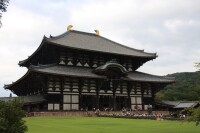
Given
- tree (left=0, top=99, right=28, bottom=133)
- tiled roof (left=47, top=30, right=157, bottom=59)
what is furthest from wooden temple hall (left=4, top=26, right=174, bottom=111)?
tree (left=0, top=99, right=28, bottom=133)

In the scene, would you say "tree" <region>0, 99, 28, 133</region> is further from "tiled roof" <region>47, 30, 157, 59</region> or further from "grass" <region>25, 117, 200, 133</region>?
"tiled roof" <region>47, 30, 157, 59</region>

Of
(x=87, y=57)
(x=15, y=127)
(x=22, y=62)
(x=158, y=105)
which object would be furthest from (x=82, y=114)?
(x=15, y=127)

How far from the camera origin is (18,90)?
58.5 meters

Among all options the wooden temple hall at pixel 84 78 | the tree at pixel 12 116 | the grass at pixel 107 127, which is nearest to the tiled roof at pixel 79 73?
the wooden temple hall at pixel 84 78

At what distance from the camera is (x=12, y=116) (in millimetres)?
14211

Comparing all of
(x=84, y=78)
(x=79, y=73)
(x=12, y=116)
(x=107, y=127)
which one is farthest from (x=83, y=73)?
(x=12, y=116)

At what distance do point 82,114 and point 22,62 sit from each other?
23.4 metres

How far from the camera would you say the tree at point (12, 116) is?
45.2ft

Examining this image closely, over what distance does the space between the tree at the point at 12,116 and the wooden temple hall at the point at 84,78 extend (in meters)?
27.4

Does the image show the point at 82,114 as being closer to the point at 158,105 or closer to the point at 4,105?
the point at 158,105

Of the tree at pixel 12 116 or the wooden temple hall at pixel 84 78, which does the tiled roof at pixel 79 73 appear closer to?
the wooden temple hall at pixel 84 78

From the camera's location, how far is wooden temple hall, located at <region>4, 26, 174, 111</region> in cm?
4469

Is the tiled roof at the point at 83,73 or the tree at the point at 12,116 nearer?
the tree at the point at 12,116

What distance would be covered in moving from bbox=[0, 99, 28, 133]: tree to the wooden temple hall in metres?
27.4
